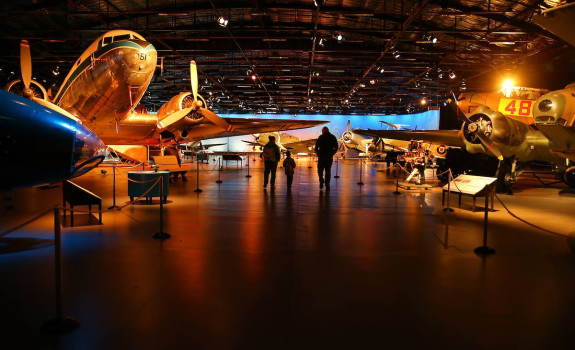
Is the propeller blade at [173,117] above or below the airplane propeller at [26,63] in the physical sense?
below

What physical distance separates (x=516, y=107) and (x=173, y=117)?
39.7 feet

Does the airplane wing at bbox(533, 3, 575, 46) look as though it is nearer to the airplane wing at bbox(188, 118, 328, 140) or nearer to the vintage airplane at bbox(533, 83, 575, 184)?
the vintage airplane at bbox(533, 83, 575, 184)

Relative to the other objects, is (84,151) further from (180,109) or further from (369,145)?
(369,145)

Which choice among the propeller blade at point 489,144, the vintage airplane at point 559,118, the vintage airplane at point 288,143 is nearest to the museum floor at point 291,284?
the vintage airplane at point 559,118

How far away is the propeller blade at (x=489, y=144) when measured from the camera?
1174 cm

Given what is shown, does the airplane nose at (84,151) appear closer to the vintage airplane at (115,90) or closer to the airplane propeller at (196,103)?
the vintage airplane at (115,90)

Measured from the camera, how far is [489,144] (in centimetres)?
1182

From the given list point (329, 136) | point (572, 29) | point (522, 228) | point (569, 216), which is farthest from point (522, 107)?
point (572, 29)

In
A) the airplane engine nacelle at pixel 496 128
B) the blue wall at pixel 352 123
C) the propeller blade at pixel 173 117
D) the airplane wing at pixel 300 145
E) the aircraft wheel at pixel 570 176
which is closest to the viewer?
the airplane engine nacelle at pixel 496 128

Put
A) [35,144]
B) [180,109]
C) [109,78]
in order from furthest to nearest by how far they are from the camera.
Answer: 1. [180,109]
2. [109,78]
3. [35,144]

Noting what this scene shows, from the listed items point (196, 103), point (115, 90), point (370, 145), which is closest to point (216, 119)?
point (196, 103)

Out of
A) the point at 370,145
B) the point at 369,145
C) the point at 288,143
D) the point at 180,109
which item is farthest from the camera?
the point at 288,143

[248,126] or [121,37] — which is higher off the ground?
[121,37]

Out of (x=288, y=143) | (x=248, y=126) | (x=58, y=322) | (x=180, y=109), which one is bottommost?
(x=58, y=322)
